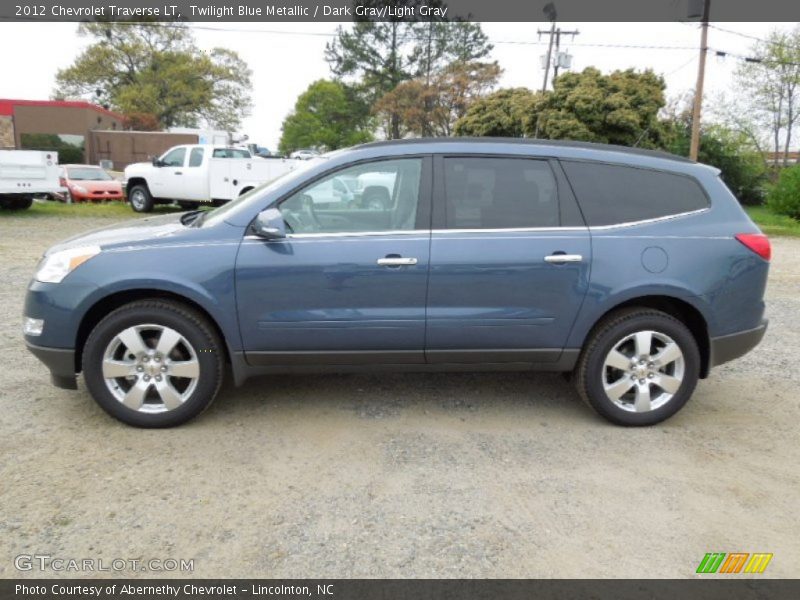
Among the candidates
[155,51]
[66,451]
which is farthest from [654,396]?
[155,51]

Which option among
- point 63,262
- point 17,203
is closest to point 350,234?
point 63,262

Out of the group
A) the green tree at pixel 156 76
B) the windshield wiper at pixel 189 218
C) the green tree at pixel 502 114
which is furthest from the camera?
the green tree at pixel 156 76

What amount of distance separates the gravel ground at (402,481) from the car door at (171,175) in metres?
13.5

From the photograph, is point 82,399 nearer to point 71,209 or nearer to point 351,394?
point 351,394

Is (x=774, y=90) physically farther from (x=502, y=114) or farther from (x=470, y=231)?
A: (x=470, y=231)

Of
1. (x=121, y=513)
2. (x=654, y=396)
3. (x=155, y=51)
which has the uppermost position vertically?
(x=155, y=51)

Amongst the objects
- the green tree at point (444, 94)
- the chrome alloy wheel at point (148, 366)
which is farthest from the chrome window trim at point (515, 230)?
the green tree at point (444, 94)

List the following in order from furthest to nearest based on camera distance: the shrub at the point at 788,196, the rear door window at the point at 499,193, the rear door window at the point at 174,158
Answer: the shrub at the point at 788,196 → the rear door window at the point at 174,158 → the rear door window at the point at 499,193

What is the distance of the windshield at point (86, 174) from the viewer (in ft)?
67.9

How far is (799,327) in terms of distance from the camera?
666cm

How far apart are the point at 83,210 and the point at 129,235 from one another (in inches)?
645

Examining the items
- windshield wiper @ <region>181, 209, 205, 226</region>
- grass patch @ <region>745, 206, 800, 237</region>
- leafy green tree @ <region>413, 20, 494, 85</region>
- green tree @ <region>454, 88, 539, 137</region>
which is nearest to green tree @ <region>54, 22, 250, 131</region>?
leafy green tree @ <region>413, 20, 494, 85</region>

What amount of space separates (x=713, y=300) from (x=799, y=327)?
11.8 ft
